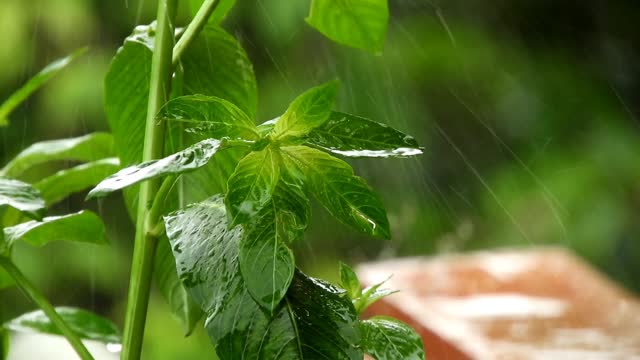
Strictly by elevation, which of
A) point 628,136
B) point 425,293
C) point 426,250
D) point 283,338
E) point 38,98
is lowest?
point 426,250

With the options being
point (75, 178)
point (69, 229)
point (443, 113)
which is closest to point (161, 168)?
point (69, 229)

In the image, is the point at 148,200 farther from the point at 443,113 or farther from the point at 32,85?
the point at 443,113

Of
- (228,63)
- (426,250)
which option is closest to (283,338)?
(228,63)

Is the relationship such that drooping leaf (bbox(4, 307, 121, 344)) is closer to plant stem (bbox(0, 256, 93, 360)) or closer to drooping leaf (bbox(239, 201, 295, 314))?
plant stem (bbox(0, 256, 93, 360))

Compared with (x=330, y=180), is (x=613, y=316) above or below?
below

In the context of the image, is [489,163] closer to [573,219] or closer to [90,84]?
[573,219]

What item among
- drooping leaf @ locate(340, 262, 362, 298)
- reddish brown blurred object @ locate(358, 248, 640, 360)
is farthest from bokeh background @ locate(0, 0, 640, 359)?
drooping leaf @ locate(340, 262, 362, 298)
